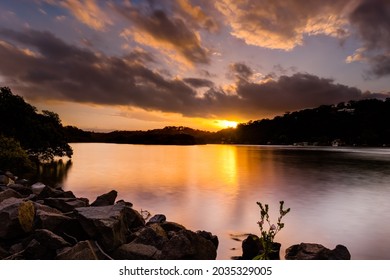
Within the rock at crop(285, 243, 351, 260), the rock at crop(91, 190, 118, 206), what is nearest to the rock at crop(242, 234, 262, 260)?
the rock at crop(285, 243, 351, 260)

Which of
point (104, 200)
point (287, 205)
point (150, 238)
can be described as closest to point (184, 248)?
point (150, 238)

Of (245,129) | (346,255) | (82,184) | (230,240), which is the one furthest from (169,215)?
(245,129)

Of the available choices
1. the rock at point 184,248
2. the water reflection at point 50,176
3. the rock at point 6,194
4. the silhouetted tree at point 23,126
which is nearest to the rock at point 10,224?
the rock at point 6,194

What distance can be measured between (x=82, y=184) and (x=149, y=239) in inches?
678

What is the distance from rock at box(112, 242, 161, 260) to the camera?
644 cm

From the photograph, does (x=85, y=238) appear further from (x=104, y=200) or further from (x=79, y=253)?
(x=104, y=200)

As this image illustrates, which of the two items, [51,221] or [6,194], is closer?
[51,221]

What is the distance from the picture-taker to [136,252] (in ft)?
21.4

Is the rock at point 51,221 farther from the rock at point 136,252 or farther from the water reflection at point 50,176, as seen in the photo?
the water reflection at point 50,176

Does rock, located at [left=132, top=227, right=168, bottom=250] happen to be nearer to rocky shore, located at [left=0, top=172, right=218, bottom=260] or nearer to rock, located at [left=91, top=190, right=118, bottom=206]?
rocky shore, located at [left=0, top=172, right=218, bottom=260]

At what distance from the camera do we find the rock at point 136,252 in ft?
21.1

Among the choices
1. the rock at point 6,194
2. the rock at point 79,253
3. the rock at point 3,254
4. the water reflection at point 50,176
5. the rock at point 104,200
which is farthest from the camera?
the water reflection at point 50,176

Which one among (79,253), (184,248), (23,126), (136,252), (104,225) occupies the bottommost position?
(136,252)

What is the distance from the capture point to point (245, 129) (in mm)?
95000
